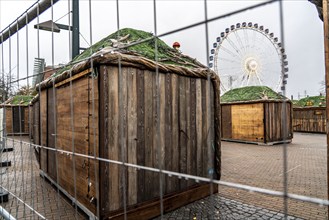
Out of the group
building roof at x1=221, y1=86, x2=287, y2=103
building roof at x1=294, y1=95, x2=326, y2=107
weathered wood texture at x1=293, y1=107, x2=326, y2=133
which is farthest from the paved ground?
building roof at x1=294, y1=95, x2=326, y2=107

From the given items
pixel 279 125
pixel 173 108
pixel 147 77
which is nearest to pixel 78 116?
pixel 147 77

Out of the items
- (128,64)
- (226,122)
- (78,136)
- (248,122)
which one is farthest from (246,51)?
(78,136)

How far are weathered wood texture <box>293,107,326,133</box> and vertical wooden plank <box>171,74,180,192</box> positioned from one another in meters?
14.8

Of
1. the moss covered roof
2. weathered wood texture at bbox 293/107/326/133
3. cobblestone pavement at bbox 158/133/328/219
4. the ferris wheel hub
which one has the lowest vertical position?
cobblestone pavement at bbox 158/133/328/219

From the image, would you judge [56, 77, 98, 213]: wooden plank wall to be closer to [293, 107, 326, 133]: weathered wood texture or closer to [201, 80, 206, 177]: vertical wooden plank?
[201, 80, 206, 177]: vertical wooden plank

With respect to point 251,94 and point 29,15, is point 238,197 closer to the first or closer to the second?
point 29,15

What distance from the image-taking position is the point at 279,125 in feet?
33.7

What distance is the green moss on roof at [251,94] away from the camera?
34.7 feet

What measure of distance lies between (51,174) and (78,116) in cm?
197

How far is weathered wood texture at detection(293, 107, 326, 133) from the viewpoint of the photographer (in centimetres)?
1509

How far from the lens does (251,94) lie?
1112cm

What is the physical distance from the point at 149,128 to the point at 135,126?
220 millimetres

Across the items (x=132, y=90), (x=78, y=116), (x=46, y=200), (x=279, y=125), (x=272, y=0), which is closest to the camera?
(x=272, y=0)

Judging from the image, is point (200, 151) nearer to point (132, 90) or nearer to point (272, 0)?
point (132, 90)
